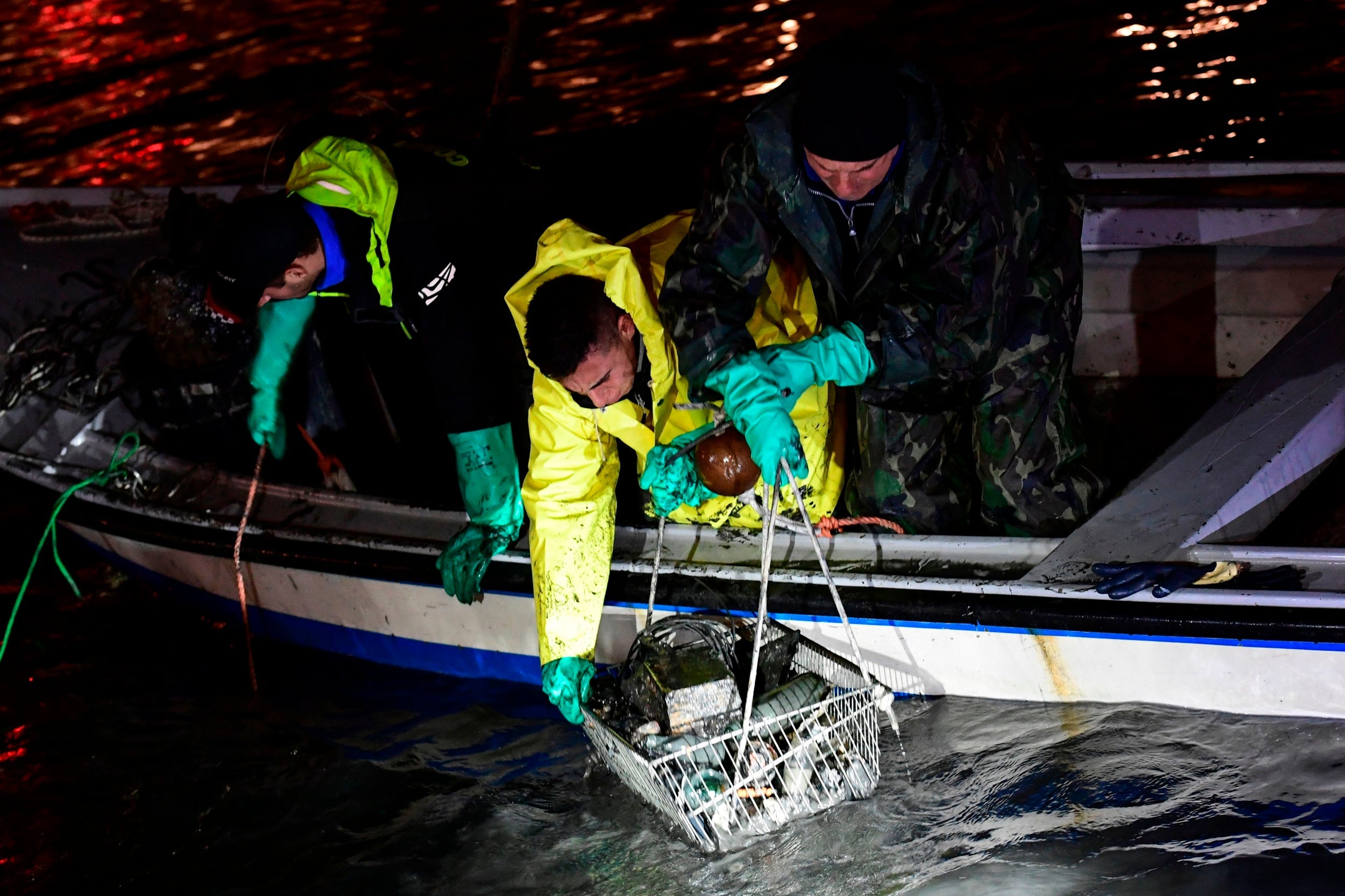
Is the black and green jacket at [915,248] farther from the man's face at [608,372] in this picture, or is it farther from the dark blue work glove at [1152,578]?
the dark blue work glove at [1152,578]

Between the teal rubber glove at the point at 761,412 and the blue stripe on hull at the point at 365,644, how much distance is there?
142 cm

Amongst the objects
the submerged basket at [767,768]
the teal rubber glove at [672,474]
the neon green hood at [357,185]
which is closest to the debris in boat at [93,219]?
the neon green hood at [357,185]

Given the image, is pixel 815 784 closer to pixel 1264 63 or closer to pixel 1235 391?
pixel 1235 391

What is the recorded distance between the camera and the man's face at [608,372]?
3086 mm

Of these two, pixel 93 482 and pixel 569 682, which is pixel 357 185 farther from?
pixel 93 482

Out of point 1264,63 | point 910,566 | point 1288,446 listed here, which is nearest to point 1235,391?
point 1288,446

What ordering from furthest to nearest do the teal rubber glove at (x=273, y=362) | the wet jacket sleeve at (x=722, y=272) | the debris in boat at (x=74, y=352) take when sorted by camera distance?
the debris in boat at (x=74, y=352) < the teal rubber glove at (x=273, y=362) < the wet jacket sleeve at (x=722, y=272)

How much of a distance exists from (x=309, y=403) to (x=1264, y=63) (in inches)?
267

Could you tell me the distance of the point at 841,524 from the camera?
3568 millimetres

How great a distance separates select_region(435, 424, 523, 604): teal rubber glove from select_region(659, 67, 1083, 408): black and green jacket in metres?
0.89

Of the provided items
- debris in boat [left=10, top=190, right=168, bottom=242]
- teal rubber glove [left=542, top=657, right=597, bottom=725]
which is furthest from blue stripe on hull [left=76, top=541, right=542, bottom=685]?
debris in boat [left=10, top=190, right=168, bottom=242]

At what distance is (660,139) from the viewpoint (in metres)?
4.61

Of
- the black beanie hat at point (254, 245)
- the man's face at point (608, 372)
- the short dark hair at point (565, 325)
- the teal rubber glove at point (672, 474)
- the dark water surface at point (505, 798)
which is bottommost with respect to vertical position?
the dark water surface at point (505, 798)

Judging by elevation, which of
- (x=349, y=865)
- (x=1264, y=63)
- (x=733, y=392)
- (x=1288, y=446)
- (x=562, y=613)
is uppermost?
(x=1264, y=63)
